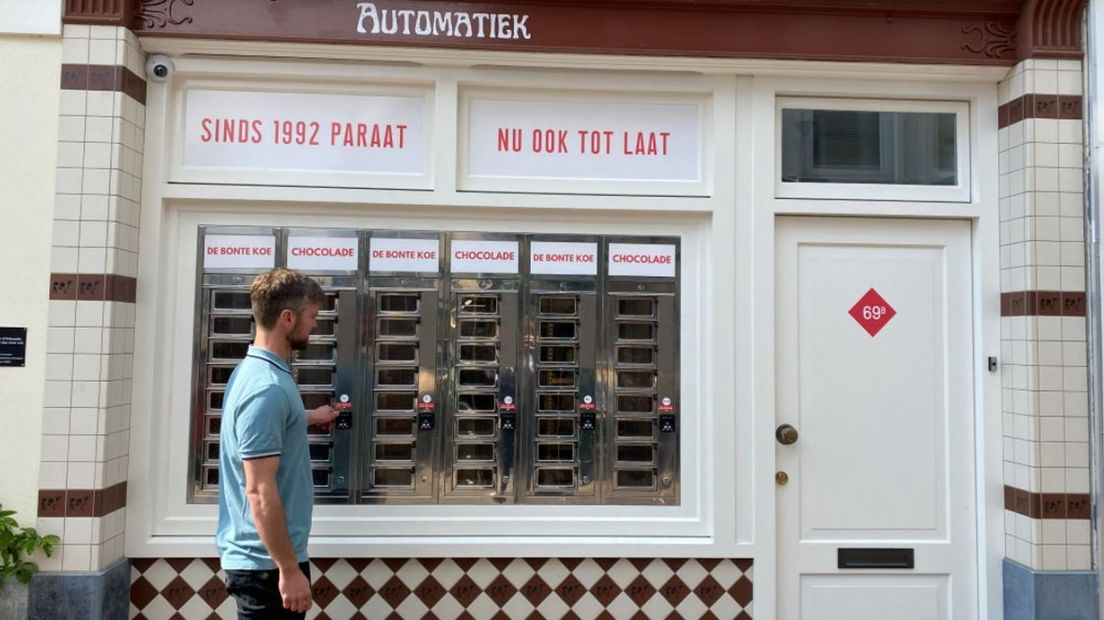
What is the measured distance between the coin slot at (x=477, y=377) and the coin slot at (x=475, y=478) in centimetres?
43

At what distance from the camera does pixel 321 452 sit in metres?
3.78

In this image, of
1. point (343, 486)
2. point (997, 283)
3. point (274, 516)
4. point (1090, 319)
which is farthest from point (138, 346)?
point (1090, 319)

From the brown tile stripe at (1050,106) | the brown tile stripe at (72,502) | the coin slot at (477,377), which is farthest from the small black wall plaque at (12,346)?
the brown tile stripe at (1050,106)

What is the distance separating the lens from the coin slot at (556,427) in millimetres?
3857

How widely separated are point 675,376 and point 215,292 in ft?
7.67

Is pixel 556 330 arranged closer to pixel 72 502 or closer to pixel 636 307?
pixel 636 307

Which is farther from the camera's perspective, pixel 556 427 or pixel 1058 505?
pixel 556 427

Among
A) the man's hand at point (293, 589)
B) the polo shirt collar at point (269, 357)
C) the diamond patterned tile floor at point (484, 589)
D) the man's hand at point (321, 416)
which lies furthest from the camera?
the diamond patterned tile floor at point (484, 589)

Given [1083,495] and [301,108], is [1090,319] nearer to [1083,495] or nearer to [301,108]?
[1083,495]

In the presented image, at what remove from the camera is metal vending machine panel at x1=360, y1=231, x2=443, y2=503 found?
380cm

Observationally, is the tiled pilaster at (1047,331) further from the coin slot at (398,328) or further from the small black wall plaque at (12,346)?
the small black wall plaque at (12,346)

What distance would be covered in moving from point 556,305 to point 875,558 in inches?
80.5

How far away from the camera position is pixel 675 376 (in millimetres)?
3889

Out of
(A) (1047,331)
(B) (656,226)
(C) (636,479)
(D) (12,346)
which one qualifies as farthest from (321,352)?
(A) (1047,331)
